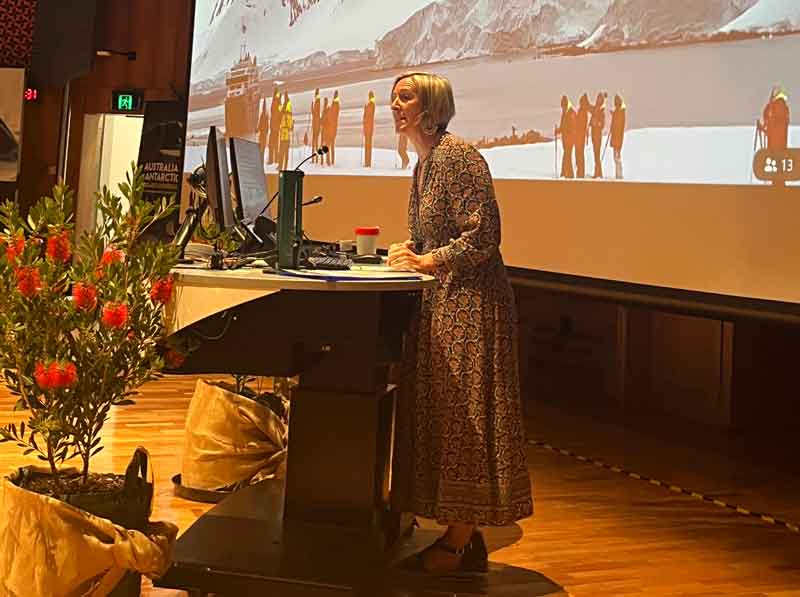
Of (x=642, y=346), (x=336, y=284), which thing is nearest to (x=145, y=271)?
(x=336, y=284)

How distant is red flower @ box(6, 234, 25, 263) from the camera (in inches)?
Answer: 95.3

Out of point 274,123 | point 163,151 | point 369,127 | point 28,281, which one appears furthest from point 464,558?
point 163,151

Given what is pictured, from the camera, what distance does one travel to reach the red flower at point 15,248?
2422mm

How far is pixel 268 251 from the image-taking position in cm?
319

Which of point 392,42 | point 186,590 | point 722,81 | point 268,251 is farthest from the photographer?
point 392,42

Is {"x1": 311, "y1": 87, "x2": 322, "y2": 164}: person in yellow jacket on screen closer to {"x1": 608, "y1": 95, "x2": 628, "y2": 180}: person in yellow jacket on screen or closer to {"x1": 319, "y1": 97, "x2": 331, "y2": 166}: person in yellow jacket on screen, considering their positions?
{"x1": 319, "y1": 97, "x2": 331, "y2": 166}: person in yellow jacket on screen

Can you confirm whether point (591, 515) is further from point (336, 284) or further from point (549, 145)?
point (336, 284)

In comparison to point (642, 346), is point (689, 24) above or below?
above

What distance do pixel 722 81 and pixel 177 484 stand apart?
7.46ft

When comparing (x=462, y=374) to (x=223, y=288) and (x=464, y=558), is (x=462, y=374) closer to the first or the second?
(x=464, y=558)

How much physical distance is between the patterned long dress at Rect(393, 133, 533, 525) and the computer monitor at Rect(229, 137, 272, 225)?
21.1 inches

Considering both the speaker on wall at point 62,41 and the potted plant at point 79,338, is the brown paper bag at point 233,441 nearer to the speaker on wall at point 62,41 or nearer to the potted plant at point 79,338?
the potted plant at point 79,338

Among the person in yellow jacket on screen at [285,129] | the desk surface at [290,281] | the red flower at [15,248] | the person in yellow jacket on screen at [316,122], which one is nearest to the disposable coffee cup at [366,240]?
the desk surface at [290,281]

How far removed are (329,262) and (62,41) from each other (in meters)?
7.27
